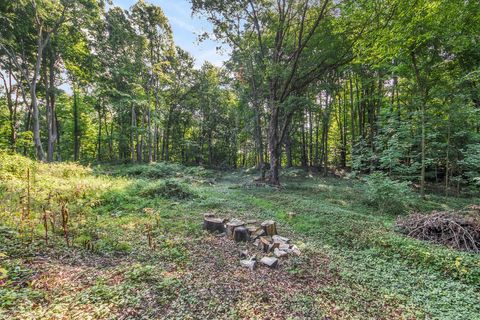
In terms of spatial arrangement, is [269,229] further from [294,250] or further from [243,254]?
[243,254]

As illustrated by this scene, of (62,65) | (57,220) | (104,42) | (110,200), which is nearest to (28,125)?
(62,65)

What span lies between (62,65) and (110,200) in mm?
17778

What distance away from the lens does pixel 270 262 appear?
3.68 metres

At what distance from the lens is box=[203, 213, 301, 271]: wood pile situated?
12.4 feet

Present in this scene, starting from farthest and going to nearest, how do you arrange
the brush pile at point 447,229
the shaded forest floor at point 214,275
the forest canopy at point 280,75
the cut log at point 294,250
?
1. the forest canopy at point 280,75
2. the brush pile at point 447,229
3. the cut log at point 294,250
4. the shaded forest floor at point 214,275

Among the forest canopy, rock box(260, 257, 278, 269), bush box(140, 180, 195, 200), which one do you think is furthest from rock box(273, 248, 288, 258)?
the forest canopy

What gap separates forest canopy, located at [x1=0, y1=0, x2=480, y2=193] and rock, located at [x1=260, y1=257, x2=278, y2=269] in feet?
26.5

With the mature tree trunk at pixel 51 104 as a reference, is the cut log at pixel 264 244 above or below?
below

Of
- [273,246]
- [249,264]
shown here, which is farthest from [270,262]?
[273,246]

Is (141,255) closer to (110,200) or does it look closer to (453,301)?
(110,200)

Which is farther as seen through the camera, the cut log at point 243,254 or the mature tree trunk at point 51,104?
the mature tree trunk at point 51,104

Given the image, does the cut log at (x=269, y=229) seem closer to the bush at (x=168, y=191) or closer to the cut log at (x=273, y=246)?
the cut log at (x=273, y=246)

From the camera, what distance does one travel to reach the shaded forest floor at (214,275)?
8.10 ft

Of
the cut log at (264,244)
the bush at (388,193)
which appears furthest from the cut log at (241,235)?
the bush at (388,193)
